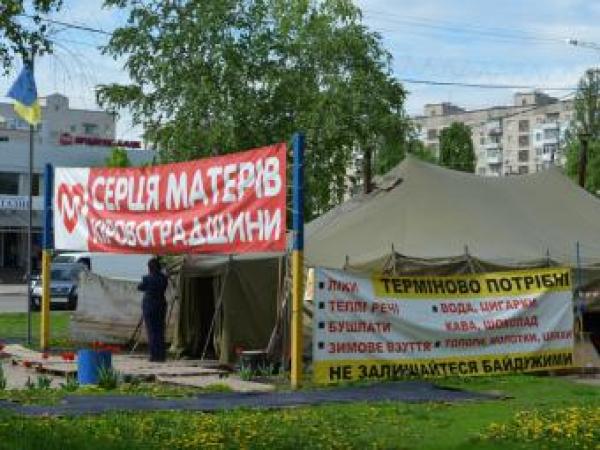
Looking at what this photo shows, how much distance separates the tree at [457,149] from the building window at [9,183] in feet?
88.3

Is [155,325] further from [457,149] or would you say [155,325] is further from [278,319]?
[457,149]

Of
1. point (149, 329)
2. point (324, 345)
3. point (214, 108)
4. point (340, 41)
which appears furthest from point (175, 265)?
point (340, 41)

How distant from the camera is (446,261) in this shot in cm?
1836

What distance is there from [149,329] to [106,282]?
12.6 ft

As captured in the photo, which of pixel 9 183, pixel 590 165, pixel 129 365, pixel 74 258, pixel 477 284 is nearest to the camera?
pixel 477 284

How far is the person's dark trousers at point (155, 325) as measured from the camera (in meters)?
19.2

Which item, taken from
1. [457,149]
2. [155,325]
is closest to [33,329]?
[155,325]

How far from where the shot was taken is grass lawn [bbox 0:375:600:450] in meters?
9.62

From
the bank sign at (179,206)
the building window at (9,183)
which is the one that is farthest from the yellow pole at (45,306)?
the building window at (9,183)

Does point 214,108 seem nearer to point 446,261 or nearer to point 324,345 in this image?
point 446,261

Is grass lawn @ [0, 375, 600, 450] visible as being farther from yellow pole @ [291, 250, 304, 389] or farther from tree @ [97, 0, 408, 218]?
tree @ [97, 0, 408, 218]

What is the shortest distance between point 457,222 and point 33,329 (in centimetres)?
1186

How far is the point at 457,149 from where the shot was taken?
70438mm

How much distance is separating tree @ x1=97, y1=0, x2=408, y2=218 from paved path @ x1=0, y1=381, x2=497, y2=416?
35.5 ft
